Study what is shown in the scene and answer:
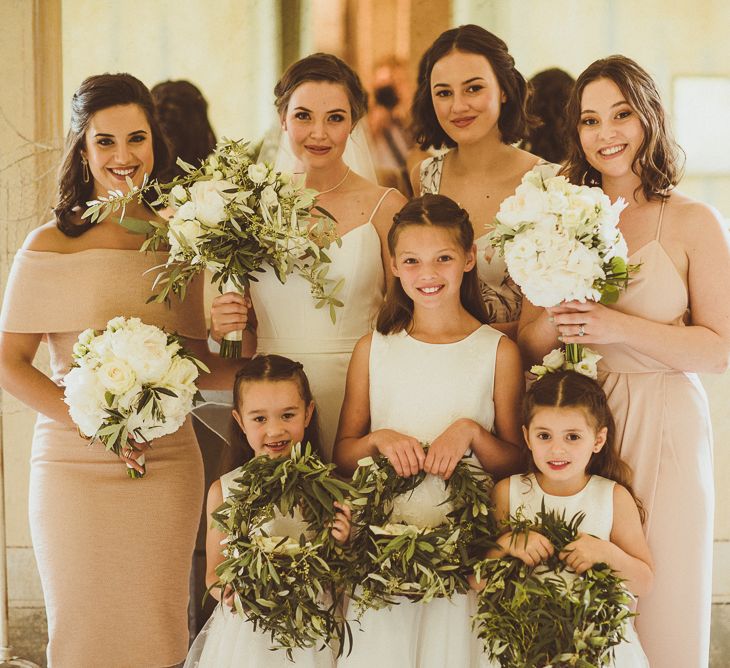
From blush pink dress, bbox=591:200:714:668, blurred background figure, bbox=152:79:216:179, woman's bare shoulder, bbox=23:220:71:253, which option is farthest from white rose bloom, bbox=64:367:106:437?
blurred background figure, bbox=152:79:216:179

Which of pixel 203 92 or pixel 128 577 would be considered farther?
pixel 203 92

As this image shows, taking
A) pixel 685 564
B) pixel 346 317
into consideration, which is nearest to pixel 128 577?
pixel 346 317

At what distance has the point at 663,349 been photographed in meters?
2.73

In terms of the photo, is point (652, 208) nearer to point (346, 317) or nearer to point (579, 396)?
point (579, 396)

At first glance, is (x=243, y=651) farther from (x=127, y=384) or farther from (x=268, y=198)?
(x=268, y=198)

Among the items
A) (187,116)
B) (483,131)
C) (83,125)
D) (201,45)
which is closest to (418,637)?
(483,131)

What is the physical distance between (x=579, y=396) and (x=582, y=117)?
Answer: 97 centimetres

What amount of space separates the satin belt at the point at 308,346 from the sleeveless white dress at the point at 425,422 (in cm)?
31

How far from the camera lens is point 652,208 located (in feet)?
9.51

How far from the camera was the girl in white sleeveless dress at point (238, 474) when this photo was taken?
2693 millimetres

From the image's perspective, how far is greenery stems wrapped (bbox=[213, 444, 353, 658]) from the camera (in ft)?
8.09

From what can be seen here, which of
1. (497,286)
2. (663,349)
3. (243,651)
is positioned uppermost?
(497,286)

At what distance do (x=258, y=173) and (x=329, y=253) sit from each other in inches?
20.8

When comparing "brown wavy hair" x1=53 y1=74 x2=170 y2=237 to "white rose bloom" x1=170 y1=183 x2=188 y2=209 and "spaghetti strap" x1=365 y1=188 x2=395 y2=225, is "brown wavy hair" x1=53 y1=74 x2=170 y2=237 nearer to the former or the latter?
"white rose bloom" x1=170 y1=183 x2=188 y2=209
